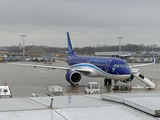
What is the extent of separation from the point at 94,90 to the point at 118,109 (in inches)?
659

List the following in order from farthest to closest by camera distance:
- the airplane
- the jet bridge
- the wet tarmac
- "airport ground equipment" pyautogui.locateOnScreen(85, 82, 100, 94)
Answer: the jet bridge, the airplane, the wet tarmac, "airport ground equipment" pyautogui.locateOnScreen(85, 82, 100, 94)

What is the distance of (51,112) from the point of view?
6176 mm

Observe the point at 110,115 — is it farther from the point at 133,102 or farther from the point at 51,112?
the point at 51,112

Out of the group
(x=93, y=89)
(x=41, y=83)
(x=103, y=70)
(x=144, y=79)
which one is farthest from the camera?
(x=41, y=83)

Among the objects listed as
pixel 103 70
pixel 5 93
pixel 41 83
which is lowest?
pixel 5 93

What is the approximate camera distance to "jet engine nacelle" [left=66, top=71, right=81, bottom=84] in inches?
1132

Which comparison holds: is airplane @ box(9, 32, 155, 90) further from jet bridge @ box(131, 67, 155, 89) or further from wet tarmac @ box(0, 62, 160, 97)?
wet tarmac @ box(0, 62, 160, 97)

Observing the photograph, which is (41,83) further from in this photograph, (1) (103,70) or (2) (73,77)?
(1) (103,70)

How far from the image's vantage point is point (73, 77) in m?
29.4

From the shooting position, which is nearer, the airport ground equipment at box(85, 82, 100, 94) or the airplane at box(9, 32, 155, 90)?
the airport ground equipment at box(85, 82, 100, 94)

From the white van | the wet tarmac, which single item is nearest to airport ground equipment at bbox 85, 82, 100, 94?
the wet tarmac

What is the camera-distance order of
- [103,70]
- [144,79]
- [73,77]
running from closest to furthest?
[103,70] < [144,79] < [73,77]

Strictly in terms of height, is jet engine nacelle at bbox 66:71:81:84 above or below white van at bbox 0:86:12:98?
above

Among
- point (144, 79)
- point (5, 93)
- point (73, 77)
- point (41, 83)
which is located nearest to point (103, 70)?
point (73, 77)
